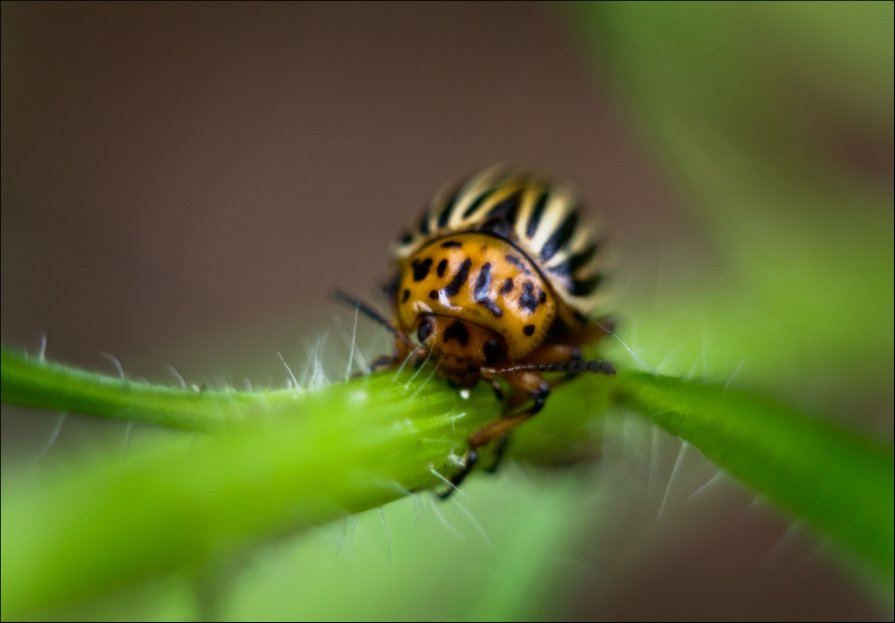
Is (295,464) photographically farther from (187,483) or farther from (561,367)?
(561,367)

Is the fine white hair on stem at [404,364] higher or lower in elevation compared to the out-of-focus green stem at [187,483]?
higher

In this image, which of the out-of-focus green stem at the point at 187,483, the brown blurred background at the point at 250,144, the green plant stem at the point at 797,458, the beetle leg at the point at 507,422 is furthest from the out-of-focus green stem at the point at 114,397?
the brown blurred background at the point at 250,144

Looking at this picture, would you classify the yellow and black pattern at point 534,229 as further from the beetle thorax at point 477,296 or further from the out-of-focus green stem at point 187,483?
the out-of-focus green stem at point 187,483

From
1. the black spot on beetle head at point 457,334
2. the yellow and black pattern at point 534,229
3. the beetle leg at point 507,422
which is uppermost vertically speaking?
the yellow and black pattern at point 534,229

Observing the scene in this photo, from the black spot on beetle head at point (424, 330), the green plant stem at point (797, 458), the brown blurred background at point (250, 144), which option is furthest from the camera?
the brown blurred background at point (250, 144)

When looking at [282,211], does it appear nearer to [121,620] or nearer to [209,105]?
[209,105]

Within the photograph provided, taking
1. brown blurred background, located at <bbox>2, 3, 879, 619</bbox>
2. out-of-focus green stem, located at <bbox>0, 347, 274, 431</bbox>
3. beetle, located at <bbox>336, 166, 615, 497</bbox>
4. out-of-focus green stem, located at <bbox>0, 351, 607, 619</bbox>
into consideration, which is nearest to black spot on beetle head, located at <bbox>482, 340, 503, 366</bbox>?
beetle, located at <bbox>336, 166, 615, 497</bbox>
